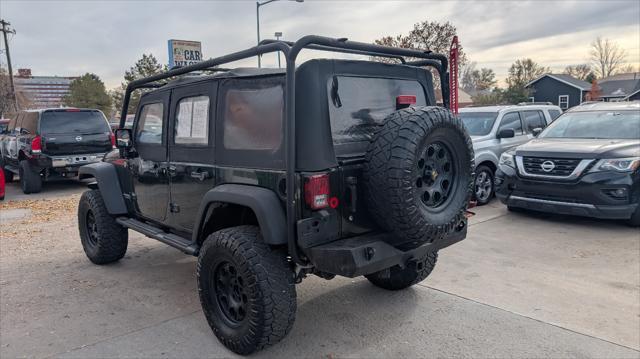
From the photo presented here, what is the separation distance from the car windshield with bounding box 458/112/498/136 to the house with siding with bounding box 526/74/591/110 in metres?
40.8

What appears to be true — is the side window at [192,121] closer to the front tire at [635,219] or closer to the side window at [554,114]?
the front tire at [635,219]

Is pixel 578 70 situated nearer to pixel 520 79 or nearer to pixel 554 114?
pixel 520 79

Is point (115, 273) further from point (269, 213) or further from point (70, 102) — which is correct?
point (70, 102)

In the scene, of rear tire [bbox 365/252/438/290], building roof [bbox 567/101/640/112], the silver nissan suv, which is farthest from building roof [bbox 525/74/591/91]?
rear tire [bbox 365/252/438/290]

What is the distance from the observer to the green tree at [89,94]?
46000mm

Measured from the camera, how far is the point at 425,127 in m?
2.87

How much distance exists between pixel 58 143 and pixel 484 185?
9.06 m

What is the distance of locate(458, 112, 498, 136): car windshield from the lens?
885cm

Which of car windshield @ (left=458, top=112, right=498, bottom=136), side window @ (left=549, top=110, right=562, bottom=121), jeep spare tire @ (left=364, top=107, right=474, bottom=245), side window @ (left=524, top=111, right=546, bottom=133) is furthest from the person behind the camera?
side window @ (left=549, top=110, right=562, bottom=121)

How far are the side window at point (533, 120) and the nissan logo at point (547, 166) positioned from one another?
9.71 feet

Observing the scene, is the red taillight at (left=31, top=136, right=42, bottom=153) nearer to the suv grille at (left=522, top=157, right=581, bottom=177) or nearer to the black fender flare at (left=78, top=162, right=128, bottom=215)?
the black fender flare at (left=78, top=162, right=128, bottom=215)

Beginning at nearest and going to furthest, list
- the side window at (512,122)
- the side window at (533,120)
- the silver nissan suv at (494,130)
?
the silver nissan suv at (494,130) → the side window at (512,122) → the side window at (533,120)

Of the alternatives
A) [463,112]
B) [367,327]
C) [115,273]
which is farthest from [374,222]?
[463,112]

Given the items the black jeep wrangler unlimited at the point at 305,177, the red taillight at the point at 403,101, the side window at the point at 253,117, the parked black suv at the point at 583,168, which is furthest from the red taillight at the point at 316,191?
the parked black suv at the point at 583,168
